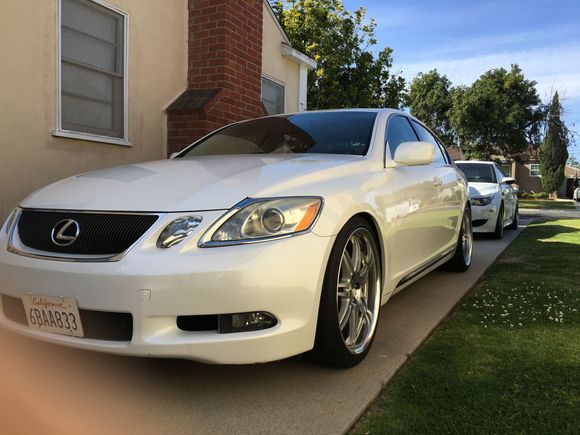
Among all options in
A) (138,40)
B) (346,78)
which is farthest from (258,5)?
(346,78)

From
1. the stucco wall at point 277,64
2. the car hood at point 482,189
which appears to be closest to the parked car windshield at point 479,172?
the car hood at point 482,189

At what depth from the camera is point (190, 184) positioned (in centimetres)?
264

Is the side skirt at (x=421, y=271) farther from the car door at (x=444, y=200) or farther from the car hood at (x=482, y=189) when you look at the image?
the car hood at (x=482, y=189)

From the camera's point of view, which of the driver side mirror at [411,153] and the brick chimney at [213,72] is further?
the brick chimney at [213,72]

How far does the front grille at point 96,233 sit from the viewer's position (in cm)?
236

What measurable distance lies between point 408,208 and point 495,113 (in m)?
33.6

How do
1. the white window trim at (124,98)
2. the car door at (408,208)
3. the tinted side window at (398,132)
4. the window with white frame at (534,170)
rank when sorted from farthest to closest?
1. the window with white frame at (534,170)
2. the white window trim at (124,98)
3. the tinted side window at (398,132)
4. the car door at (408,208)

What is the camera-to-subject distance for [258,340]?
7.41ft

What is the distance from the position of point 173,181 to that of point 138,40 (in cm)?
381

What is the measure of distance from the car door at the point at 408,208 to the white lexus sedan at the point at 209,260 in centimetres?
9

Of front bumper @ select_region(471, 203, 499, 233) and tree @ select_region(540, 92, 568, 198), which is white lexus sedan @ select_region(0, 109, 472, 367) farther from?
tree @ select_region(540, 92, 568, 198)

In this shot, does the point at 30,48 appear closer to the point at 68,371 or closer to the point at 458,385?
the point at 68,371

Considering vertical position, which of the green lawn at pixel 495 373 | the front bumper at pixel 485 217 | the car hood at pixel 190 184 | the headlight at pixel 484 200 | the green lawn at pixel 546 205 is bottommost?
the green lawn at pixel 495 373

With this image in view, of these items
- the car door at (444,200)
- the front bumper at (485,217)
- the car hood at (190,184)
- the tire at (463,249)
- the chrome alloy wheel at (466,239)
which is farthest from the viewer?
the front bumper at (485,217)
